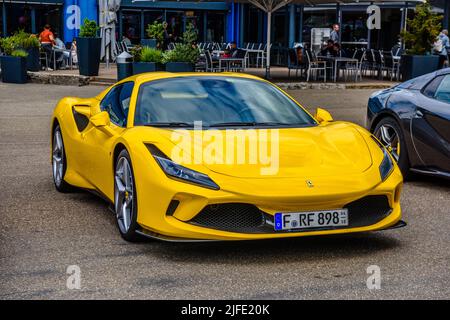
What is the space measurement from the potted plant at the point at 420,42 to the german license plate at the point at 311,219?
16.7 metres

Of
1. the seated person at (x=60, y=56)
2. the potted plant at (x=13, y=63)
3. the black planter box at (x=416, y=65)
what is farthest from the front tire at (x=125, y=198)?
the seated person at (x=60, y=56)

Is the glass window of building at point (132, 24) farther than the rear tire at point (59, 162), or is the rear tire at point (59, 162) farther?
the glass window of building at point (132, 24)

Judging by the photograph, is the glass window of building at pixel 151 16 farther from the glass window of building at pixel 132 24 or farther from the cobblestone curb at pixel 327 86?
the cobblestone curb at pixel 327 86

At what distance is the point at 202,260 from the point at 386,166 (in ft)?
5.04

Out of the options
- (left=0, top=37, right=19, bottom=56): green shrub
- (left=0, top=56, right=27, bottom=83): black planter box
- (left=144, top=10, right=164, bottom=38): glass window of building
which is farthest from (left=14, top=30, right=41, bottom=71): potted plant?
(left=144, top=10, right=164, bottom=38): glass window of building

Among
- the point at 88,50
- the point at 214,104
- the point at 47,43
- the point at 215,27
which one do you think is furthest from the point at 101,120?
the point at 215,27

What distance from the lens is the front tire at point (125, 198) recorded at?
573cm

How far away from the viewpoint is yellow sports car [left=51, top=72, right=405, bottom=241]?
5.30 meters

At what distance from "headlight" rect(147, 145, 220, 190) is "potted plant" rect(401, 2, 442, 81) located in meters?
16.9

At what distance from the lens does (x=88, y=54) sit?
22391mm

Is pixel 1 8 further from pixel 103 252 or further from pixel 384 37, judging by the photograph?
pixel 103 252

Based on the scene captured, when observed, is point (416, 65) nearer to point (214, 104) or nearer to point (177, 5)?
point (177, 5)

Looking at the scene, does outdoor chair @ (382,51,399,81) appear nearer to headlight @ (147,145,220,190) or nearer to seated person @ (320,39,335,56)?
seated person @ (320,39,335,56)
